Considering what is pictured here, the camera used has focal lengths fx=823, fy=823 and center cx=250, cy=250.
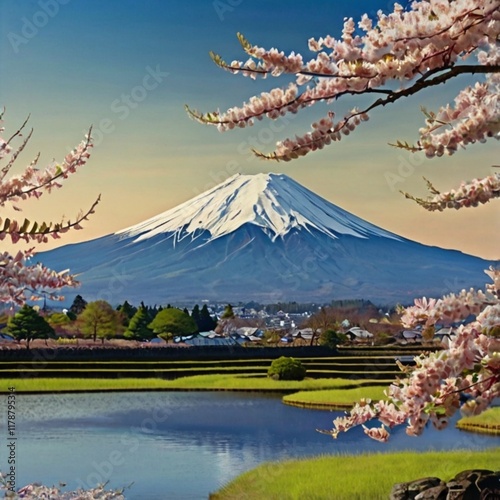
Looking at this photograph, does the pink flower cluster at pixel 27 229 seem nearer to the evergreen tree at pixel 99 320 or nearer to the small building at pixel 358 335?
the small building at pixel 358 335

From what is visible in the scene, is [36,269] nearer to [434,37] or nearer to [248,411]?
[434,37]

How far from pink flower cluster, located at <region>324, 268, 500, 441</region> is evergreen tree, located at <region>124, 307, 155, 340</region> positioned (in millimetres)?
18661

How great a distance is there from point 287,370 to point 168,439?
277 cm

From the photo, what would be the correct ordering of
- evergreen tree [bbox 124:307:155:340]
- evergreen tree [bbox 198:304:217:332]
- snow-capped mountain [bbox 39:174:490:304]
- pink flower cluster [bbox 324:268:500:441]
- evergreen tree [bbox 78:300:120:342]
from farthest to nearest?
snow-capped mountain [bbox 39:174:490:304]
evergreen tree [bbox 198:304:217:332]
evergreen tree [bbox 124:307:155:340]
evergreen tree [bbox 78:300:120:342]
pink flower cluster [bbox 324:268:500:441]

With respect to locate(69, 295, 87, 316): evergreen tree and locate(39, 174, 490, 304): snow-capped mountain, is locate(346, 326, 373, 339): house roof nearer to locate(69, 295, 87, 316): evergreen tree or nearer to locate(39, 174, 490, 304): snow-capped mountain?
locate(69, 295, 87, 316): evergreen tree

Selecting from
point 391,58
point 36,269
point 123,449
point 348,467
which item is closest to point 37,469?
point 123,449

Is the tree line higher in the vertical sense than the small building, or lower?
higher

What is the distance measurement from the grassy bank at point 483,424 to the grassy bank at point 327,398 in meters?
1.51

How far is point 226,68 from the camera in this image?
162 centimetres

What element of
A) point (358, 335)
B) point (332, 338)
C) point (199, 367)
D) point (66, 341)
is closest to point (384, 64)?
point (199, 367)

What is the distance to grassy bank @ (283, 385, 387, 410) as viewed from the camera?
12.3 m

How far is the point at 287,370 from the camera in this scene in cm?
1399

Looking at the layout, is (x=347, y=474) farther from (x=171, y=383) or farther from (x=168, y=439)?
(x=171, y=383)

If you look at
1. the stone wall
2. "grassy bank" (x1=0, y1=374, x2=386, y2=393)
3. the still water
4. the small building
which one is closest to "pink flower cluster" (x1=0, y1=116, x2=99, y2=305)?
the stone wall
